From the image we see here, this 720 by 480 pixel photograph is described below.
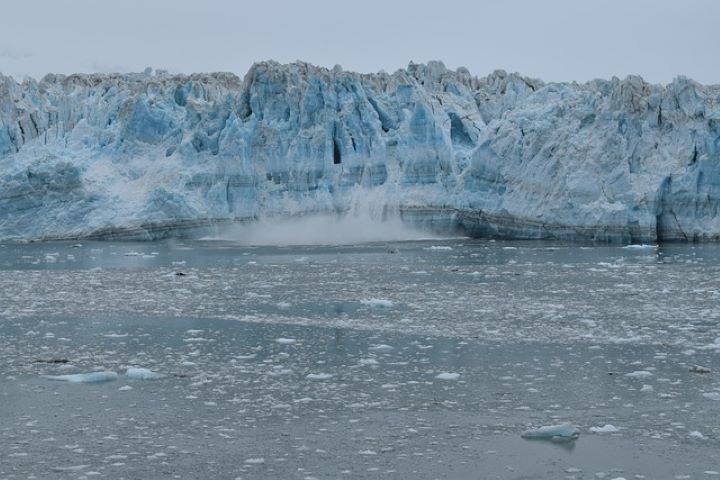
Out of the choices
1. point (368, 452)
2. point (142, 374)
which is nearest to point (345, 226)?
point (142, 374)

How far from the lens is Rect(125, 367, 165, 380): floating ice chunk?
6.94 m

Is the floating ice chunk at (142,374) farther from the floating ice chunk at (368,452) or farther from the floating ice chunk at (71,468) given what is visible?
the floating ice chunk at (368,452)

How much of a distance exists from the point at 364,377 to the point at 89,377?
6.60ft

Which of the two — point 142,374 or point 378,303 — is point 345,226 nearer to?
point 378,303

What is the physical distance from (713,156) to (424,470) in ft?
57.1

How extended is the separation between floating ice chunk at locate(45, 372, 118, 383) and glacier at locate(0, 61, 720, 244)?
15.6 metres

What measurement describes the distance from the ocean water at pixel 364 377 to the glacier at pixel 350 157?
729 centimetres

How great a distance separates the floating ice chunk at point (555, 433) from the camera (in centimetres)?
522

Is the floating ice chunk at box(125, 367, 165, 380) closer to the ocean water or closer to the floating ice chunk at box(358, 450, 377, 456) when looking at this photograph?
the ocean water

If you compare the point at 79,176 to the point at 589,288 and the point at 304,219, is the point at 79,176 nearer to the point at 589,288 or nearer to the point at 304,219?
the point at 304,219

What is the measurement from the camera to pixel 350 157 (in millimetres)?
25078

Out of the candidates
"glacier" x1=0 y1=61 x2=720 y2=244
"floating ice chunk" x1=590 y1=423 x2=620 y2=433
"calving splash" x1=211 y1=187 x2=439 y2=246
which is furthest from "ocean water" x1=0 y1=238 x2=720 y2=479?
"calving splash" x1=211 y1=187 x2=439 y2=246

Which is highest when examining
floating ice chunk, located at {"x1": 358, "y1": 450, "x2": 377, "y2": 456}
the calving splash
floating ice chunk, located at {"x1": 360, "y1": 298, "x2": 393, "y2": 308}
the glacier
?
the glacier

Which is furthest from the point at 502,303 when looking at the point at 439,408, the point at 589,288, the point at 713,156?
the point at 713,156
